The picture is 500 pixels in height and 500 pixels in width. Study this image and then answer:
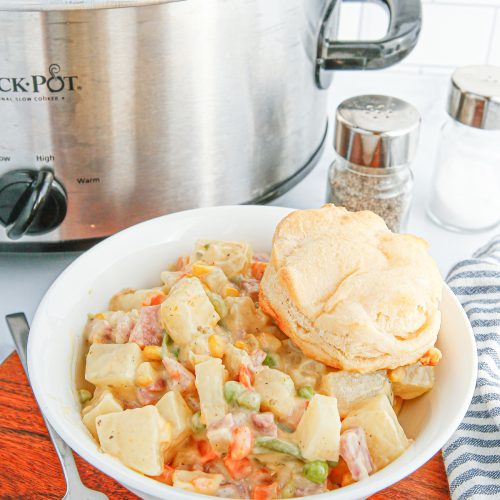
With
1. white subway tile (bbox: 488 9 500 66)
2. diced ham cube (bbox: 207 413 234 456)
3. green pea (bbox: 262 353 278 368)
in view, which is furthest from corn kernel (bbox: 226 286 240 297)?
white subway tile (bbox: 488 9 500 66)

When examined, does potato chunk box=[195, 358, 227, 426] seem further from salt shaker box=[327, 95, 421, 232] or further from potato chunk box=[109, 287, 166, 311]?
A: salt shaker box=[327, 95, 421, 232]

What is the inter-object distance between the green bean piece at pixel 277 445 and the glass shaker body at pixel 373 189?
600mm

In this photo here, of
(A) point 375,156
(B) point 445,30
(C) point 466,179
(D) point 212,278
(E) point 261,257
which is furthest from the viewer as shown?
(B) point 445,30

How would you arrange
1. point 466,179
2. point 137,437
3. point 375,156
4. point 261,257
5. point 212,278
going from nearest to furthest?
point 137,437, point 212,278, point 261,257, point 375,156, point 466,179

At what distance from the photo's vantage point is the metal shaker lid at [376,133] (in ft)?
4.20

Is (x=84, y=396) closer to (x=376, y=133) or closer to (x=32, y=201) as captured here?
(x=32, y=201)

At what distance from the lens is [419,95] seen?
6.54 ft

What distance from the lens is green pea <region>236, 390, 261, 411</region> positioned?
0.91 meters

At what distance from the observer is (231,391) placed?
91 centimetres

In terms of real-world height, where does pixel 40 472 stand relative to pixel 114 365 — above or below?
below

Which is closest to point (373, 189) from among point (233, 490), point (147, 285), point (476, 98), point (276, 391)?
point (476, 98)

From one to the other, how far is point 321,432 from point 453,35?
5.39 ft

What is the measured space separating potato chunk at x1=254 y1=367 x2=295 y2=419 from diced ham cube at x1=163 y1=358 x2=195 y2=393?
0.08m

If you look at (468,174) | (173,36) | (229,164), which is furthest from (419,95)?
(173,36)
